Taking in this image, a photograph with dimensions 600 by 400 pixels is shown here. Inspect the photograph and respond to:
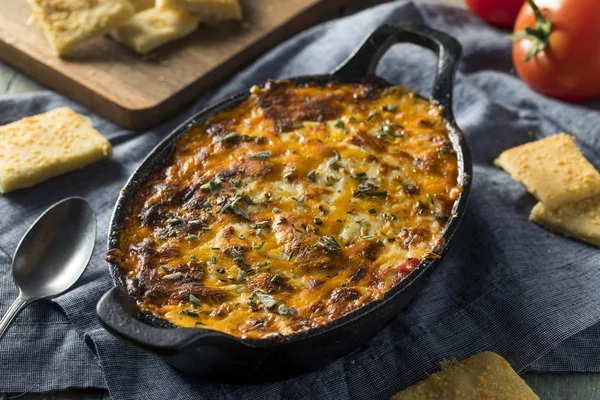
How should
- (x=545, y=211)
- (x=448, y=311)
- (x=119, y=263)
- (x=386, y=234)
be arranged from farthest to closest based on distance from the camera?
(x=545, y=211) < (x=448, y=311) < (x=386, y=234) < (x=119, y=263)

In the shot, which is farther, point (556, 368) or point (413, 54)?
point (413, 54)

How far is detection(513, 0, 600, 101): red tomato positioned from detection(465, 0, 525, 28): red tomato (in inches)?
15.5

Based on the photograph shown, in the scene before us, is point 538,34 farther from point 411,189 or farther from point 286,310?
point 286,310

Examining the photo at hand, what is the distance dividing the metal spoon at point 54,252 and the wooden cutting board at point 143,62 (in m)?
0.84

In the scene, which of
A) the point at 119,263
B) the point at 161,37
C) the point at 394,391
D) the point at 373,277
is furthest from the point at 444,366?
the point at 161,37

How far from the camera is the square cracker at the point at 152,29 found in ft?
13.3

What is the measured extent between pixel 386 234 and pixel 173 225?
2.57 ft

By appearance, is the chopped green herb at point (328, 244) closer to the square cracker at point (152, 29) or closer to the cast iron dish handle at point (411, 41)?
the cast iron dish handle at point (411, 41)

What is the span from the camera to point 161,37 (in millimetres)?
4066

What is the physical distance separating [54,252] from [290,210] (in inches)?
39.9

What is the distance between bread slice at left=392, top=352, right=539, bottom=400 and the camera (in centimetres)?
257

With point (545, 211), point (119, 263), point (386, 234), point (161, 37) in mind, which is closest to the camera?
point (119, 263)

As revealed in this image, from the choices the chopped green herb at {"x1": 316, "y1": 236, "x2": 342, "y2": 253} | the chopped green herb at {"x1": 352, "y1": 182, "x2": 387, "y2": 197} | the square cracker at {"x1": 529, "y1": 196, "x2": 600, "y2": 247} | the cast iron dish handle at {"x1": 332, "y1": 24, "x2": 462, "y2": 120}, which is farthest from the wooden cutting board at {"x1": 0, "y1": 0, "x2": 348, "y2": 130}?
the square cracker at {"x1": 529, "y1": 196, "x2": 600, "y2": 247}

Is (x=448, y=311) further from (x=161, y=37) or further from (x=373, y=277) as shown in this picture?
(x=161, y=37)
